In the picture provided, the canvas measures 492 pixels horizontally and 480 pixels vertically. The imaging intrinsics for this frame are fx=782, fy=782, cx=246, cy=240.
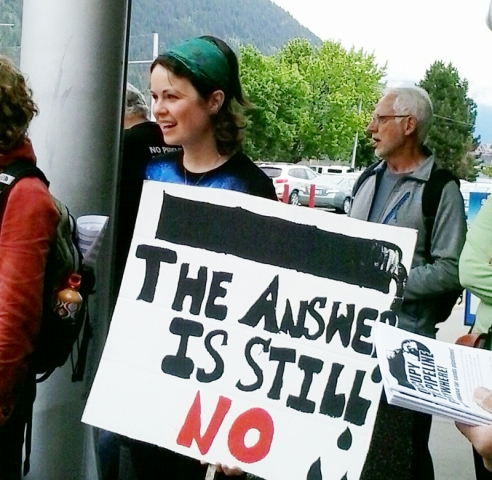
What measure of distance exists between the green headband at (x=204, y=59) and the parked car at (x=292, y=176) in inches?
→ 252

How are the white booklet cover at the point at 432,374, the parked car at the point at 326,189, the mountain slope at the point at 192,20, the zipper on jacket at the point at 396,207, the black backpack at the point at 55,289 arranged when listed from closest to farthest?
the white booklet cover at the point at 432,374
the black backpack at the point at 55,289
the zipper on jacket at the point at 396,207
the mountain slope at the point at 192,20
the parked car at the point at 326,189

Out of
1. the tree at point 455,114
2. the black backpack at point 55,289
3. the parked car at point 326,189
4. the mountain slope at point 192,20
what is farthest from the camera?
the parked car at point 326,189

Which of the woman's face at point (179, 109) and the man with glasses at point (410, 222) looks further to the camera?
the man with glasses at point (410, 222)

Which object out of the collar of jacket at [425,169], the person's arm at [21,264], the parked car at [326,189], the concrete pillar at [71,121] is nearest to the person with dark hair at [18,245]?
the person's arm at [21,264]

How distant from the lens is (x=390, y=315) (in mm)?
1633

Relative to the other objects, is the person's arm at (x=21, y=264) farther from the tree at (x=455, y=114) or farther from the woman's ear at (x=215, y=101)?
the tree at (x=455, y=114)

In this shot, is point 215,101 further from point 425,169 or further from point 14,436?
point 14,436

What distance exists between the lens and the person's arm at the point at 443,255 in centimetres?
245

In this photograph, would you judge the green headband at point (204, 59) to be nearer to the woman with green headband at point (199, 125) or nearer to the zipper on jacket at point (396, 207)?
the woman with green headband at point (199, 125)

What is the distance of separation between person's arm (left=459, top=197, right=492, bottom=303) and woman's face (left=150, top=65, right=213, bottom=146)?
30.8 inches

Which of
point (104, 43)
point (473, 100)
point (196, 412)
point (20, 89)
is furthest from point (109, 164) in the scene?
point (473, 100)

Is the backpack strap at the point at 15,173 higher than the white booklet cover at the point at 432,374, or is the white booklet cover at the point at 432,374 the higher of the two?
the backpack strap at the point at 15,173

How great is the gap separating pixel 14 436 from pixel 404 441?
1438 millimetres

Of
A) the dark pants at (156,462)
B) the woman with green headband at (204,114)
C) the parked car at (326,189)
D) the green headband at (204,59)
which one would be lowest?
the parked car at (326,189)
